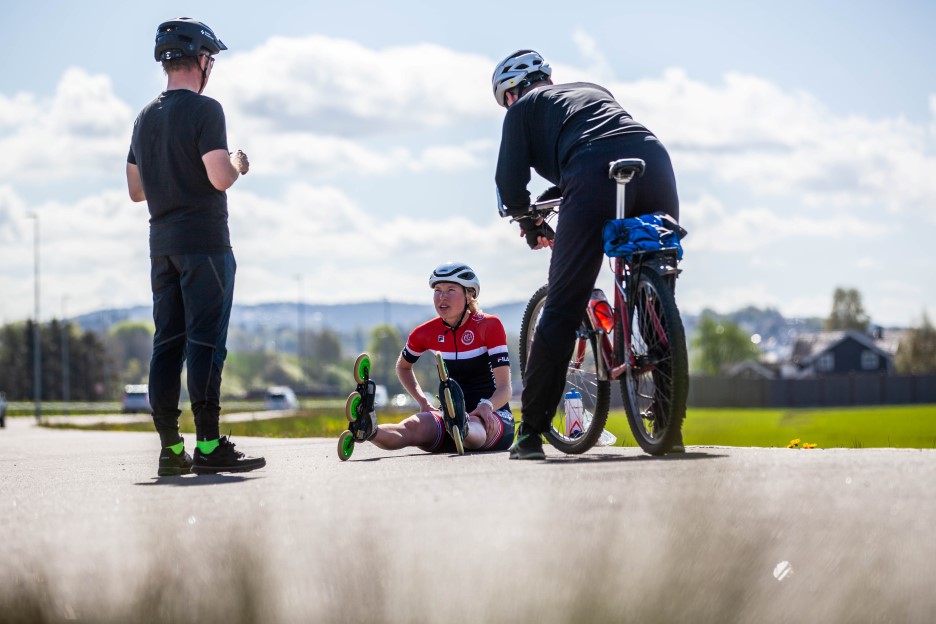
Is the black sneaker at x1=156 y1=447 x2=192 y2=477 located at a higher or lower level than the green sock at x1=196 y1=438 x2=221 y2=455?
lower

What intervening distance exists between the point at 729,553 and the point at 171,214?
12.3ft

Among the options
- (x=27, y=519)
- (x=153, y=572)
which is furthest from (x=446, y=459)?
(x=153, y=572)

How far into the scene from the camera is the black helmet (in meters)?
5.45

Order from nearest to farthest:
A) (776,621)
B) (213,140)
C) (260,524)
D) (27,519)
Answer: (776,621) < (260,524) < (27,519) < (213,140)

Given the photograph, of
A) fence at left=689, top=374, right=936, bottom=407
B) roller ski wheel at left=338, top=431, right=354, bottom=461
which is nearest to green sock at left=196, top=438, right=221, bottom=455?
roller ski wheel at left=338, top=431, right=354, bottom=461

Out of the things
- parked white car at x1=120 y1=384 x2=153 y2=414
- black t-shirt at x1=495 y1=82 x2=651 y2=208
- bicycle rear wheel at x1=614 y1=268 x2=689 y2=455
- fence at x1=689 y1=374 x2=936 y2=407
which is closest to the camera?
bicycle rear wheel at x1=614 y1=268 x2=689 y2=455

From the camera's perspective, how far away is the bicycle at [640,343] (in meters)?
4.45

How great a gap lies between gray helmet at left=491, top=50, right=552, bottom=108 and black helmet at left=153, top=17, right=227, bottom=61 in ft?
4.50

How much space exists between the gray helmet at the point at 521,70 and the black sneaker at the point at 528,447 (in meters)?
1.57

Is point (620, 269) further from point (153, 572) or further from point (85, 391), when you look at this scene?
point (85, 391)

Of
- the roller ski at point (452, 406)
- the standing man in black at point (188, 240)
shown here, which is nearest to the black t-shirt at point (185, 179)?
the standing man in black at point (188, 240)

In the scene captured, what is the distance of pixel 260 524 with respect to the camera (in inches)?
102

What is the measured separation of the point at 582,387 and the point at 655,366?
1145 mm

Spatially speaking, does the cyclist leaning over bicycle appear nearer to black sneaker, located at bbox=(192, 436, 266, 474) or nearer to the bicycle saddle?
the bicycle saddle
